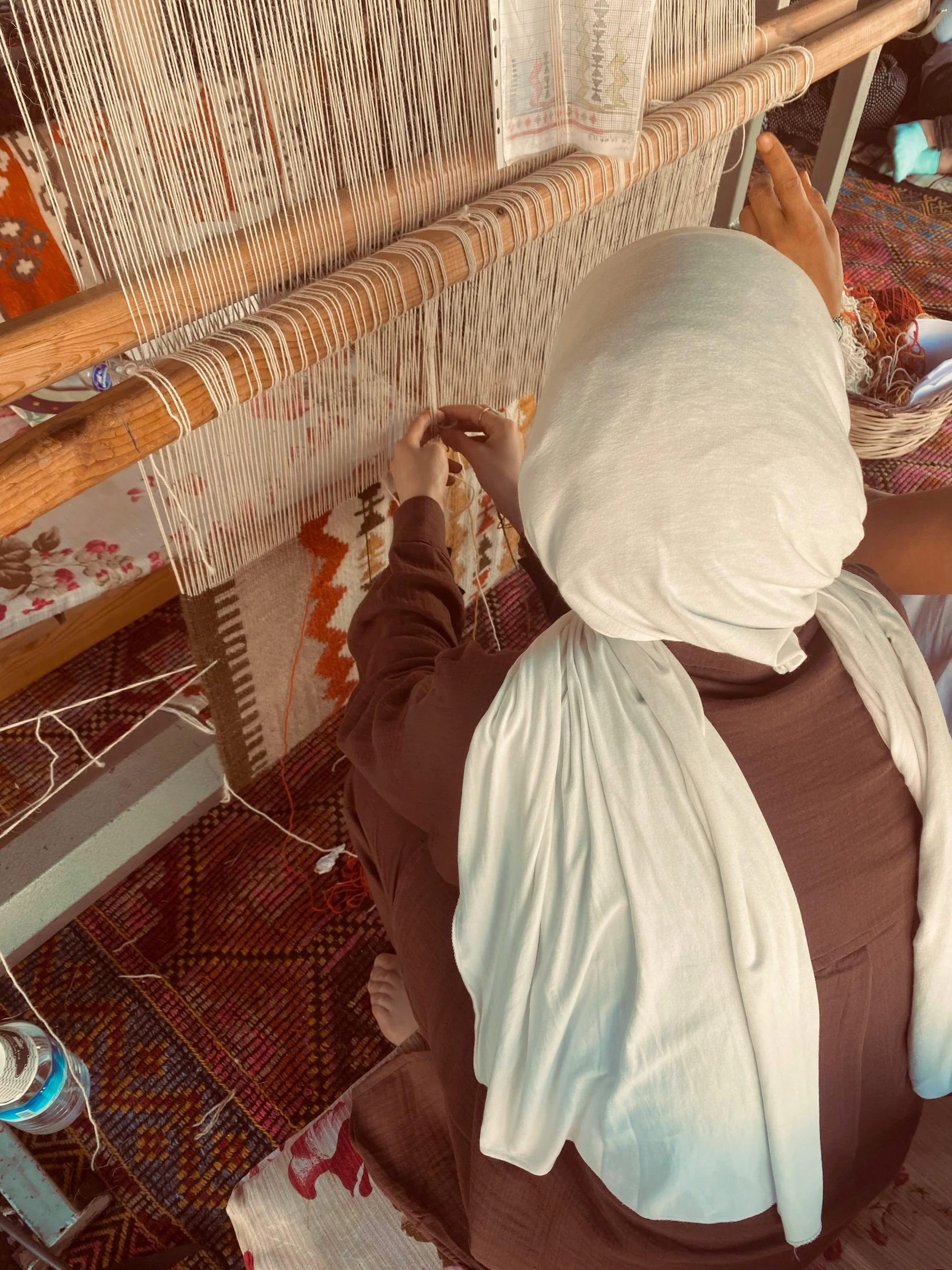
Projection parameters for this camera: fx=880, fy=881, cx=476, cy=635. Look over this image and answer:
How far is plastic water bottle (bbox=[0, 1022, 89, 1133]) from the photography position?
117cm

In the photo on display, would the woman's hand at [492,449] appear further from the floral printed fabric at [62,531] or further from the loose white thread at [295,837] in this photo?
the loose white thread at [295,837]

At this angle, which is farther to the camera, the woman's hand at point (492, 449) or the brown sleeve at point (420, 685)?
the woman's hand at point (492, 449)

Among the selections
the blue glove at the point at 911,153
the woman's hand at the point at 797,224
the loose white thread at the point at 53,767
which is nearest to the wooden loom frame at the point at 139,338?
the woman's hand at the point at 797,224

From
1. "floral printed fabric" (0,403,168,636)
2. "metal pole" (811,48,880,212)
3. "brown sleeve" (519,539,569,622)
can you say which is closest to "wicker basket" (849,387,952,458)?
"metal pole" (811,48,880,212)

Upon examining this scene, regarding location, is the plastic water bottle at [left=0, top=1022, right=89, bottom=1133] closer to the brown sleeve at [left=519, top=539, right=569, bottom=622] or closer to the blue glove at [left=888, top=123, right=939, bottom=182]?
the brown sleeve at [left=519, top=539, right=569, bottom=622]

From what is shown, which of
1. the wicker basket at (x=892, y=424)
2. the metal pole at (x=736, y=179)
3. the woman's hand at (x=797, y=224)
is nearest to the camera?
the woman's hand at (x=797, y=224)

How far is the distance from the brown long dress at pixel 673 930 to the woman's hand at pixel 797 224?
0.62m

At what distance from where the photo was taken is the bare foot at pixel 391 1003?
142cm

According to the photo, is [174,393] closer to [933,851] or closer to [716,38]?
[933,851]

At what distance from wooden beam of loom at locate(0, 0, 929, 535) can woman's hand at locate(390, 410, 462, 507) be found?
0.21 meters

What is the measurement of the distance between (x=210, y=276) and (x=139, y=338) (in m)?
0.10

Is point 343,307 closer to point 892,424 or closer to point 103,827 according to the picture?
point 103,827

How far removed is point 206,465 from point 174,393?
212 mm

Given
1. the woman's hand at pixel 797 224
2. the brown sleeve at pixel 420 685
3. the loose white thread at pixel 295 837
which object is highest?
the woman's hand at pixel 797 224
